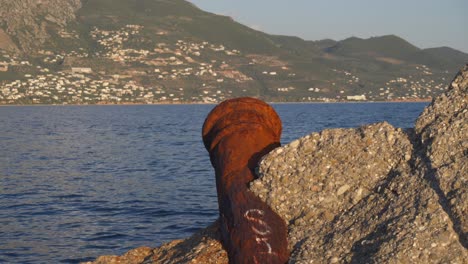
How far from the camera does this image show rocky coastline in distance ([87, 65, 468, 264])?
5699mm

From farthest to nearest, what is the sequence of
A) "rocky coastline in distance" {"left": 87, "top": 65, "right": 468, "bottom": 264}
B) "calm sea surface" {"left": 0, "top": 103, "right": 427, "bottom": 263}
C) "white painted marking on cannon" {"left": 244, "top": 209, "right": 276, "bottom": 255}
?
"calm sea surface" {"left": 0, "top": 103, "right": 427, "bottom": 263} < "white painted marking on cannon" {"left": 244, "top": 209, "right": 276, "bottom": 255} < "rocky coastline in distance" {"left": 87, "top": 65, "right": 468, "bottom": 264}

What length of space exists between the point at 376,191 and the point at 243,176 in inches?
54.2

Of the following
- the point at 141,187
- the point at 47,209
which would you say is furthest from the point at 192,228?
the point at 141,187

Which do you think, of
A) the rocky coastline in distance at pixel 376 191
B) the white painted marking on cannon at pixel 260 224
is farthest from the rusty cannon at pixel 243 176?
the rocky coastline in distance at pixel 376 191

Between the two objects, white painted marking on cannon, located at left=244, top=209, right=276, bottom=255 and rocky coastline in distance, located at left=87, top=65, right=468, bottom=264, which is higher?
rocky coastline in distance, located at left=87, top=65, right=468, bottom=264

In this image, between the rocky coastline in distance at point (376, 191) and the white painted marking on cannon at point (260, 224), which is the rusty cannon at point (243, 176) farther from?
the rocky coastline in distance at point (376, 191)

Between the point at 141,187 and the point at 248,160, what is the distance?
23.1 metres

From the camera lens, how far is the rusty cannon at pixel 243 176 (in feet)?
21.5

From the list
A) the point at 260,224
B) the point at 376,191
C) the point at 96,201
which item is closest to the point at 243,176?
the point at 260,224

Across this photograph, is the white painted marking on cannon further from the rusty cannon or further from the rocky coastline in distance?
the rocky coastline in distance

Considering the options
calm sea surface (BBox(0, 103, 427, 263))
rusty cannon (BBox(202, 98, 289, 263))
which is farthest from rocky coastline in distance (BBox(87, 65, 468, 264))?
calm sea surface (BBox(0, 103, 427, 263))

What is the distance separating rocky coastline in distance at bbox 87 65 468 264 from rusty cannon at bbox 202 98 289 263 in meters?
0.16

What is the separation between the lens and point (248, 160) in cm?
743

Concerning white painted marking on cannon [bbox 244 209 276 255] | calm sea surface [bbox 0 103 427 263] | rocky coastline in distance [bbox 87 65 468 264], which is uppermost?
rocky coastline in distance [bbox 87 65 468 264]
